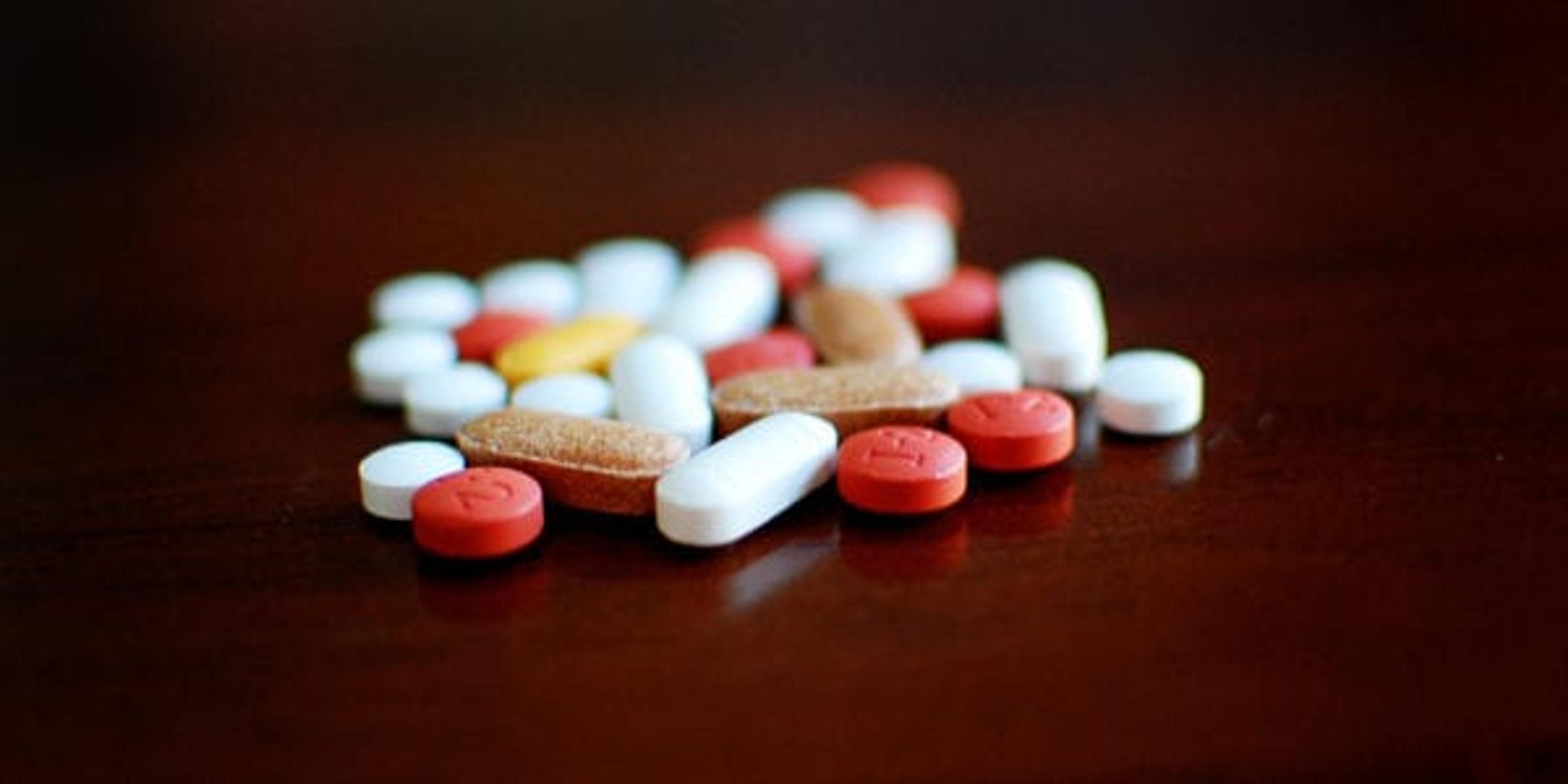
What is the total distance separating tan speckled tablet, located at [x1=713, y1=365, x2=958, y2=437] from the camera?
41.5 inches

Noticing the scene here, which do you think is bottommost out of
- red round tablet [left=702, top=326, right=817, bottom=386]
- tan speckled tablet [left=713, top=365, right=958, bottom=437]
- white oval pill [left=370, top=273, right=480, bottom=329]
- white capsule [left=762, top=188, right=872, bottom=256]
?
tan speckled tablet [left=713, top=365, right=958, bottom=437]

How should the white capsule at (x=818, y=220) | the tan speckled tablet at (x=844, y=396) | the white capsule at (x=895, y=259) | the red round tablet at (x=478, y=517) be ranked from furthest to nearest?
the white capsule at (x=818, y=220)
the white capsule at (x=895, y=259)
the tan speckled tablet at (x=844, y=396)
the red round tablet at (x=478, y=517)

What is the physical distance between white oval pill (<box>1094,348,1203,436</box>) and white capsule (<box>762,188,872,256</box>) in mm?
360

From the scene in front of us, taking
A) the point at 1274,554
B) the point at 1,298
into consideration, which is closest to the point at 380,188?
the point at 1,298

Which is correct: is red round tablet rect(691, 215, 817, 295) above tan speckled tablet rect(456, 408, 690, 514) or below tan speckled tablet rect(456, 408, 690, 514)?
above

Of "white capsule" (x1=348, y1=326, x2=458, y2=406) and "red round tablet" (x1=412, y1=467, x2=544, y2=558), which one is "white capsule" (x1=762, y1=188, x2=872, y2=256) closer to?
"white capsule" (x1=348, y1=326, x2=458, y2=406)

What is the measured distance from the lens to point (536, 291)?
4.40ft

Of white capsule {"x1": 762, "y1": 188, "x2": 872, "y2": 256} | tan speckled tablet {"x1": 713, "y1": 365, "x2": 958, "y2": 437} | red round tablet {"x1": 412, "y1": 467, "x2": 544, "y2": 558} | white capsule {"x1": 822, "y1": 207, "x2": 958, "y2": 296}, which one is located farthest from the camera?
white capsule {"x1": 762, "y1": 188, "x2": 872, "y2": 256}

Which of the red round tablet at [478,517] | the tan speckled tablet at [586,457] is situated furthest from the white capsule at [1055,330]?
the red round tablet at [478,517]

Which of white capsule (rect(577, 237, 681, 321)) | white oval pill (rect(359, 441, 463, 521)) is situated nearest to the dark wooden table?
white oval pill (rect(359, 441, 463, 521))

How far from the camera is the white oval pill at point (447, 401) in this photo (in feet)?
3.65

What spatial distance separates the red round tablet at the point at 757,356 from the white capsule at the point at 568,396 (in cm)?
7

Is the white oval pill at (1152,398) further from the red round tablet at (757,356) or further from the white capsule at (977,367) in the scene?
the red round tablet at (757,356)

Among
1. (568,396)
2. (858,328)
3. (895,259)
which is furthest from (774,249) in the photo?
(568,396)
